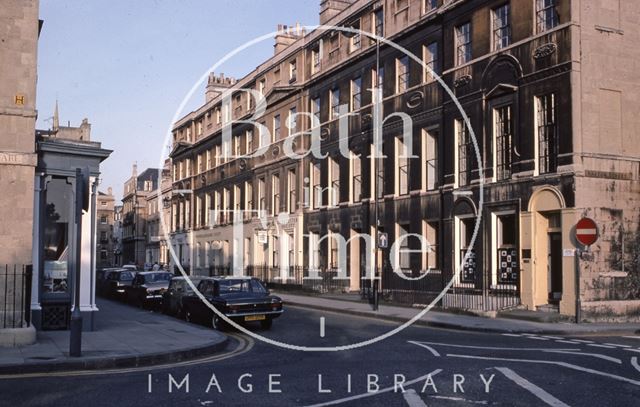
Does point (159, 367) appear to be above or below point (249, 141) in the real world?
below

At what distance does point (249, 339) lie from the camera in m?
17.5

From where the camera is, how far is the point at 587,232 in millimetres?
21047

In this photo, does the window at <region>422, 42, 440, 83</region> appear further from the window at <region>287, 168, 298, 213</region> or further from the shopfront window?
the shopfront window

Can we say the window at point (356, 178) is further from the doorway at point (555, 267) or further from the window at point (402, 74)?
the doorway at point (555, 267)

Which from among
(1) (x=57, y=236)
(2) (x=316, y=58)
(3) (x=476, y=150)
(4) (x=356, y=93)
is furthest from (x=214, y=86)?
(1) (x=57, y=236)

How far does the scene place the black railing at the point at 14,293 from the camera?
583 inches

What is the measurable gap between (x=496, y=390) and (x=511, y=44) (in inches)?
707

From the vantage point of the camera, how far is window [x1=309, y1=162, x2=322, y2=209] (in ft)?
134

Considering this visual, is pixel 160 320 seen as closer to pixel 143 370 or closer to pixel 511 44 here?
pixel 143 370

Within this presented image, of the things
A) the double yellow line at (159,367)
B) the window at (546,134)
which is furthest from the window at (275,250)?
the double yellow line at (159,367)

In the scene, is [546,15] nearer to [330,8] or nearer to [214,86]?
[330,8]

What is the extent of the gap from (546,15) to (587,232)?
782 centimetres

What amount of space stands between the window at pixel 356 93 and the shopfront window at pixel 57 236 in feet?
65.8

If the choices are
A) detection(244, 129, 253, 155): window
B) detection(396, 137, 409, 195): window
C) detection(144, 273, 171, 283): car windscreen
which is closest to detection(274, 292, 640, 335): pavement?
detection(396, 137, 409, 195): window
